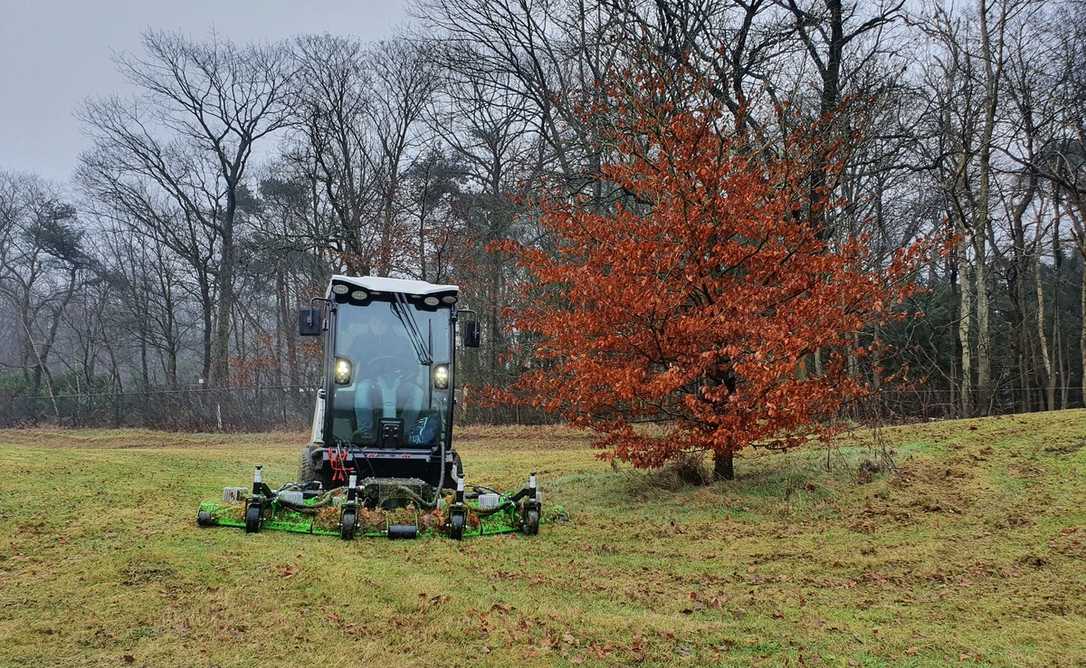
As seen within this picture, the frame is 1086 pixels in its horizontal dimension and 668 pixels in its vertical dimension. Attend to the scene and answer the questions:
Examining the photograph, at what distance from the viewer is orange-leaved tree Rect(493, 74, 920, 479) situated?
10008 millimetres

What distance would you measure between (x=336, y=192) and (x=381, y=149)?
2.61 meters

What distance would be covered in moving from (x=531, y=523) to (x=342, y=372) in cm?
293

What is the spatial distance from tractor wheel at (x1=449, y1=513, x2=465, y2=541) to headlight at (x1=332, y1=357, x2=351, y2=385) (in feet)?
7.91

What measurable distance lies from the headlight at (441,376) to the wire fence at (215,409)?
1711 centimetres

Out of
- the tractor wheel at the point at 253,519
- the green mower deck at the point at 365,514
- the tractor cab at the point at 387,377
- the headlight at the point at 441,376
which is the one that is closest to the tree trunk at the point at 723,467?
the green mower deck at the point at 365,514

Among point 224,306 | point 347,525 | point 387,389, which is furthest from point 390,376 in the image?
point 224,306

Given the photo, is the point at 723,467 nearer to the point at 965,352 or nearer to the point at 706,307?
the point at 706,307

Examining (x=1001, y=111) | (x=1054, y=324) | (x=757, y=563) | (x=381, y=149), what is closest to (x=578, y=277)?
(x=757, y=563)

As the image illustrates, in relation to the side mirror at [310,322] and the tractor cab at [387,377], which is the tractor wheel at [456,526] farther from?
the side mirror at [310,322]

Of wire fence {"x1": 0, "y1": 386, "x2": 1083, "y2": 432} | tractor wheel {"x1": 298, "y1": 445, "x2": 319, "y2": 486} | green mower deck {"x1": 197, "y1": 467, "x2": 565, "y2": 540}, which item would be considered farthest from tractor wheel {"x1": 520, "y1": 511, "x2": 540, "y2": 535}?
wire fence {"x1": 0, "y1": 386, "x2": 1083, "y2": 432}

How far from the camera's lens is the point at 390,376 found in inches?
393

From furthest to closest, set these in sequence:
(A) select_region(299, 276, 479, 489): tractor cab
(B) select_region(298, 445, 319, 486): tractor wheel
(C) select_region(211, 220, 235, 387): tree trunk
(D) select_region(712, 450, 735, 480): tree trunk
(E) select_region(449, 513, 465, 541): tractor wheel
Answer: (C) select_region(211, 220, 235, 387): tree trunk < (D) select_region(712, 450, 735, 480): tree trunk < (B) select_region(298, 445, 319, 486): tractor wheel < (A) select_region(299, 276, 479, 489): tractor cab < (E) select_region(449, 513, 465, 541): tractor wheel

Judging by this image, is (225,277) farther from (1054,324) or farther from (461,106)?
(1054,324)

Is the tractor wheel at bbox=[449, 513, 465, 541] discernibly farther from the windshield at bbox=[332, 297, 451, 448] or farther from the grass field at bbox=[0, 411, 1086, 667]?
the windshield at bbox=[332, 297, 451, 448]
